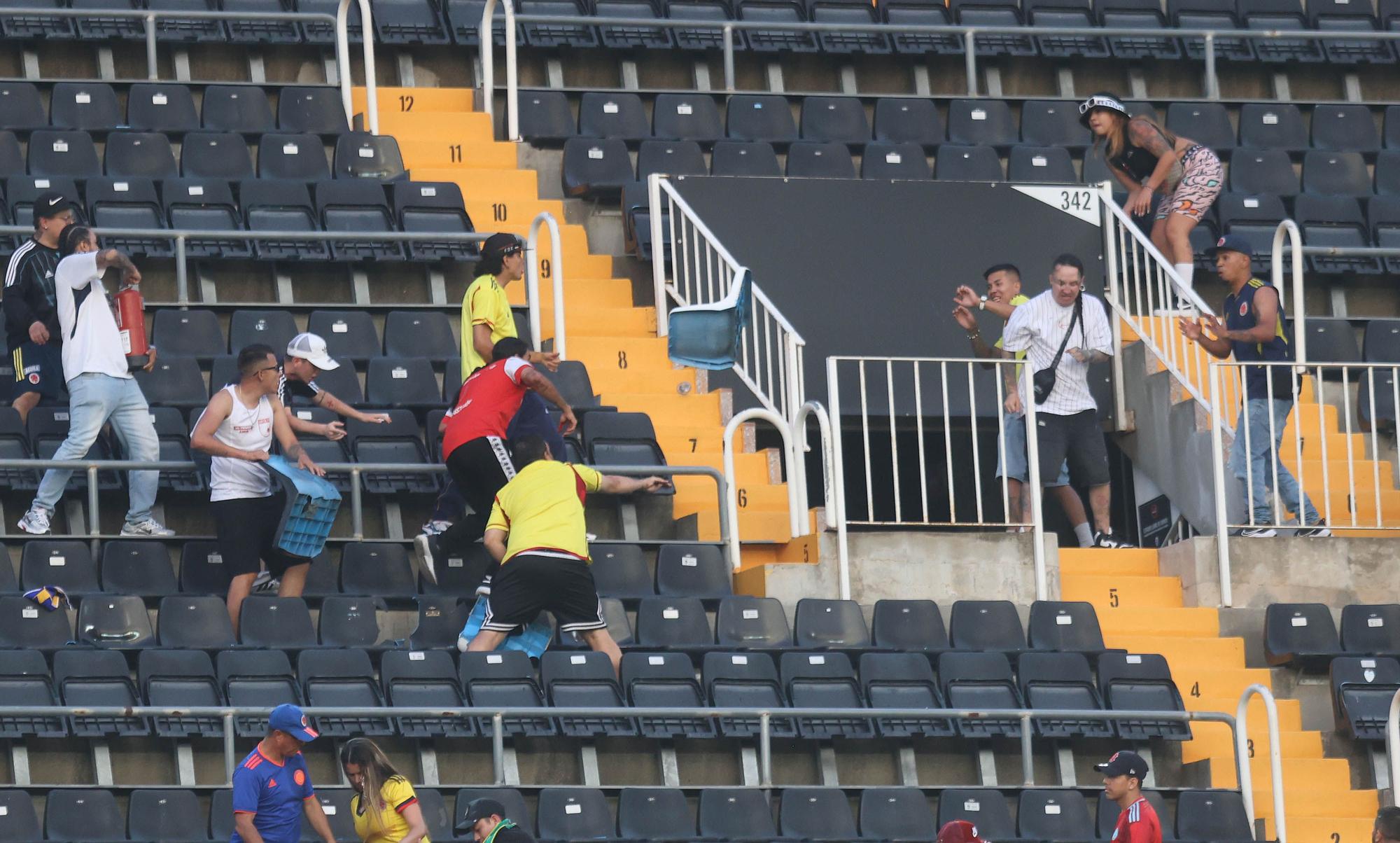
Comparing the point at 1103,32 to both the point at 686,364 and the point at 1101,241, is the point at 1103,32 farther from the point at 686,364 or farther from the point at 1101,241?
the point at 686,364

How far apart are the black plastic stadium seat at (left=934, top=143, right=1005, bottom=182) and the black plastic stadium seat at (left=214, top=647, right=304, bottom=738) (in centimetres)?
590

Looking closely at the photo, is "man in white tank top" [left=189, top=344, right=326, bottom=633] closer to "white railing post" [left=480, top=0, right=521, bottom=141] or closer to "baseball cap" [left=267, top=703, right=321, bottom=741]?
"baseball cap" [left=267, top=703, right=321, bottom=741]

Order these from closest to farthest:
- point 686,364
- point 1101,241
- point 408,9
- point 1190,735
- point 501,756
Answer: point 501,756 < point 1190,735 < point 686,364 < point 1101,241 < point 408,9

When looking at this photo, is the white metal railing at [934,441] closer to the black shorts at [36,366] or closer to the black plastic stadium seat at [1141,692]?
the black plastic stadium seat at [1141,692]

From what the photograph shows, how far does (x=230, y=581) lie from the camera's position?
1108 cm

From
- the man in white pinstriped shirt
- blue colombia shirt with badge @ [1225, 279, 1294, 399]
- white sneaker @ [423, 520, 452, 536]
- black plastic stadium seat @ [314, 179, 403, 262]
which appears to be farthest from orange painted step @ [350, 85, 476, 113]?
blue colombia shirt with badge @ [1225, 279, 1294, 399]

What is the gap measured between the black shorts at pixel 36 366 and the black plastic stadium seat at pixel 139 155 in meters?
2.12

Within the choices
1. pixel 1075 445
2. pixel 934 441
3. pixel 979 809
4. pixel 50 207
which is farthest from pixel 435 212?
pixel 979 809

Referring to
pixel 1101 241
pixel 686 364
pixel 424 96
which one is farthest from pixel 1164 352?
pixel 424 96

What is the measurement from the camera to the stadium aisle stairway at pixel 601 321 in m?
12.4

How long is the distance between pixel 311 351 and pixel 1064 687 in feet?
11.9

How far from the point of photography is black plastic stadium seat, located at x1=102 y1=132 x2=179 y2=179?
45.5 ft

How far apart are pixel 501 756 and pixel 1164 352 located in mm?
4751

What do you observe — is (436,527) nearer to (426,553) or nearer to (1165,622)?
(426,553)
